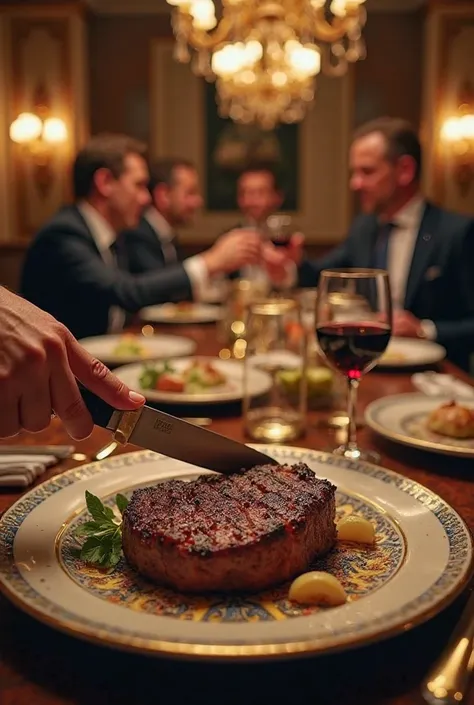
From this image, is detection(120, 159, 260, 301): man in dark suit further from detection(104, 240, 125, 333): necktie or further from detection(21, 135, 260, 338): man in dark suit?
detection(104, 240, 125, 333): necktie

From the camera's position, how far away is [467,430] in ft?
4.82

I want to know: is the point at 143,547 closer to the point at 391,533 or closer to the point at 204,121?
the point at 391,533

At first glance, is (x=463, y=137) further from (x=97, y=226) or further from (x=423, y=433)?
(x=423, y=433)

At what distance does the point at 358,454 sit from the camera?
1.35 meters

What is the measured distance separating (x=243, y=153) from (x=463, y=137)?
91.9 inches

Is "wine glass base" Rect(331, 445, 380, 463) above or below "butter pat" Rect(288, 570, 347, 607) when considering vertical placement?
below

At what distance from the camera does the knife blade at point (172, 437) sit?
1015 mm

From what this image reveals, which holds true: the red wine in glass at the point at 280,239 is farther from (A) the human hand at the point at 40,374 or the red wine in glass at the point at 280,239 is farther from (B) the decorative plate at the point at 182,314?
(A) the human hand at the point at 40,374

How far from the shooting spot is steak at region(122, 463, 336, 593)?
82cm

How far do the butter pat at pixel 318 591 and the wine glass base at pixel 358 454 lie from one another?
528 millimetres

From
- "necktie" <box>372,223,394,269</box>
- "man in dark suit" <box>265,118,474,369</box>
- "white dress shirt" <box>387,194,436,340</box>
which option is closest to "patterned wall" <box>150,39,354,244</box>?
"man in dark suit" <box>265,118,474,369</box>

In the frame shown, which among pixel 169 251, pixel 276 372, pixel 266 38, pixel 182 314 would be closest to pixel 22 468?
pixel 276 372

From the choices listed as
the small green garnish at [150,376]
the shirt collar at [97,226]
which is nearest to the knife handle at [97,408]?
the small green garnish at [150,376]

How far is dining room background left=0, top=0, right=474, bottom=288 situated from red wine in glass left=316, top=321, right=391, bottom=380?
6.91 metres
